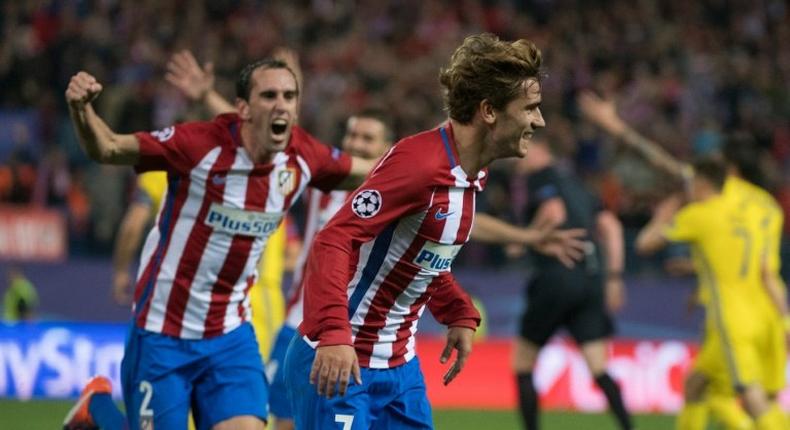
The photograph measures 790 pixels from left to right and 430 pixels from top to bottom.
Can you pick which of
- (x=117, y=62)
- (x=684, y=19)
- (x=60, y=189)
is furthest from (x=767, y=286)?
(x=684, y=19)

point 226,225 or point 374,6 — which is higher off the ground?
point 374,6

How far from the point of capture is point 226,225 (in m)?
5.94

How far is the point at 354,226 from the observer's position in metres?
4.44

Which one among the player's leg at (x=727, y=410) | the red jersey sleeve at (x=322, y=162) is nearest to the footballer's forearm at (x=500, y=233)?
the red jersey sleeve at (x=322, y=162)

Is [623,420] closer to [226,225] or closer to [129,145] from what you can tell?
[226,225]

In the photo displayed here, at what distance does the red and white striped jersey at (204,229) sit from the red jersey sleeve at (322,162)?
0.17 metres

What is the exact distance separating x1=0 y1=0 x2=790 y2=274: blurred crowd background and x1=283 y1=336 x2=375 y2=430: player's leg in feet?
34.4

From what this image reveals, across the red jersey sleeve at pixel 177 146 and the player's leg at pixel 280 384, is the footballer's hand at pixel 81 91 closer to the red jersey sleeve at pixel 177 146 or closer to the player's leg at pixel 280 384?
the red jersey sleeve at pixel 177 146

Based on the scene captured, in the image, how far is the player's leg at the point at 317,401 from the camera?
15.3 ft

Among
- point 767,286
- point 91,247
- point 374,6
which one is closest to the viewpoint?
point 767,286

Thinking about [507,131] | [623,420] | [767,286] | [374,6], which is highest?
[374,6]

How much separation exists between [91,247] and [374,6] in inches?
289

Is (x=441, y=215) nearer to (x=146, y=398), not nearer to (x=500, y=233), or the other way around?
(x=146, y=398)

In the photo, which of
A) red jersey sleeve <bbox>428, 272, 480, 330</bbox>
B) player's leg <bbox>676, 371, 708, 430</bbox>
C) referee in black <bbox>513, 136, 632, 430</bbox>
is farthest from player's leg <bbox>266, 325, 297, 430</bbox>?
player's leg <bbox>676, 371, 708, 430</bbox>
